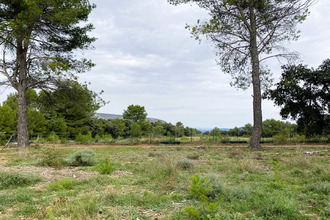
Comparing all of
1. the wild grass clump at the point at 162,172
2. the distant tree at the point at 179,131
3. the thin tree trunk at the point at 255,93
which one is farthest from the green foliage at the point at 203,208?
the distant tree at the point at 179,131

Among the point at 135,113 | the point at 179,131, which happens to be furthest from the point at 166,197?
the point at 135,113

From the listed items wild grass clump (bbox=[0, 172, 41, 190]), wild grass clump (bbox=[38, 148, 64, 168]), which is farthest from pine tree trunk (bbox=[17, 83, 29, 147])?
wild grass clump (bbox=[0, 172, 41, 190])

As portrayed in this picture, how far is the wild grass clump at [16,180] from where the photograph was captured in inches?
178

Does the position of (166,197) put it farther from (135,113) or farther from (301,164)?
(135,113)

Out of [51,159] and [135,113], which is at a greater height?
[135,113]

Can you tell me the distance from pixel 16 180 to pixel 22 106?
10.4 metres

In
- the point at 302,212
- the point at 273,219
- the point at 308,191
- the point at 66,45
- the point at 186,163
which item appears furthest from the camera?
A: the point at 66,45

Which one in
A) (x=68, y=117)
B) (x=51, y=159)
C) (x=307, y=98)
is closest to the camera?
(x=51, y=159)

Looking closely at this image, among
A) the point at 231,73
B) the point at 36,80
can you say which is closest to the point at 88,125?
the point at 36,80

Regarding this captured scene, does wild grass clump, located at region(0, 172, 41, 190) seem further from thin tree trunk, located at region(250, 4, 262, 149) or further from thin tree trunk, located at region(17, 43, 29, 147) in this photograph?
thin tree trunk, located at region(250, 4, 262, 149)

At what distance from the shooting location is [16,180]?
4707 millimetres

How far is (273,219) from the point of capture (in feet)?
9.00

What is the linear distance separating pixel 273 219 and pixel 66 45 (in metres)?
15.5

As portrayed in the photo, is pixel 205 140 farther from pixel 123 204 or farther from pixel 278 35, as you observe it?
pixel 123 204
